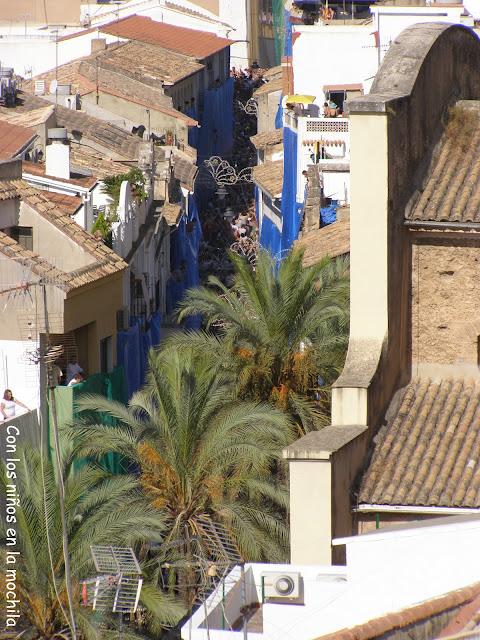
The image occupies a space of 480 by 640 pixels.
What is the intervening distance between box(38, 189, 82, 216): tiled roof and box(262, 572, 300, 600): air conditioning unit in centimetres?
1486

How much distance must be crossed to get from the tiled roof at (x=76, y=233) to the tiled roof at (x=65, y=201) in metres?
0.62

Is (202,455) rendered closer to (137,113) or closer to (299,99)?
(299,99)

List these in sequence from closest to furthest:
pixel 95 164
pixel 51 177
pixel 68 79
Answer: pixel 51 177 < pixel 95 164 < pixel 68 79

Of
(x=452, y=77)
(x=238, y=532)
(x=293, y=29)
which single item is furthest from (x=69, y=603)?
(x=293, y=29)

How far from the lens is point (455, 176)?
20.5m

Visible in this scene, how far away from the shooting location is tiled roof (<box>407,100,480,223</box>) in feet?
64.7

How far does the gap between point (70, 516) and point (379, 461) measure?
138 inches

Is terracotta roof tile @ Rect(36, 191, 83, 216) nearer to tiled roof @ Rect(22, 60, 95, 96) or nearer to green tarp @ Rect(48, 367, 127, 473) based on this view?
green tarp @ Rect(48, 367, 127, 473)

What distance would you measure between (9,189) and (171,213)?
40.8ft

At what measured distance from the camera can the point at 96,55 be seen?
57969mm

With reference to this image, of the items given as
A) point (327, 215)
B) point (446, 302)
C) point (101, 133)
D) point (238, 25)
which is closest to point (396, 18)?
point (101, 133)

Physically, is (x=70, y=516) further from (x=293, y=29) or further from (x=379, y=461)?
(x=293, y=29)

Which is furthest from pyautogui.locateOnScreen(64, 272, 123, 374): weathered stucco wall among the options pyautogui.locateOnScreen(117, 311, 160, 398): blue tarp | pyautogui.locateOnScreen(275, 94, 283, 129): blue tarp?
pyautogui.locateOnScreen(275, 94, 283, 129): blue tarp

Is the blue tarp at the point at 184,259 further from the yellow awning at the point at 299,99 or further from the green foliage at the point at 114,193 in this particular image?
the yellow awning at the point at 299,99
